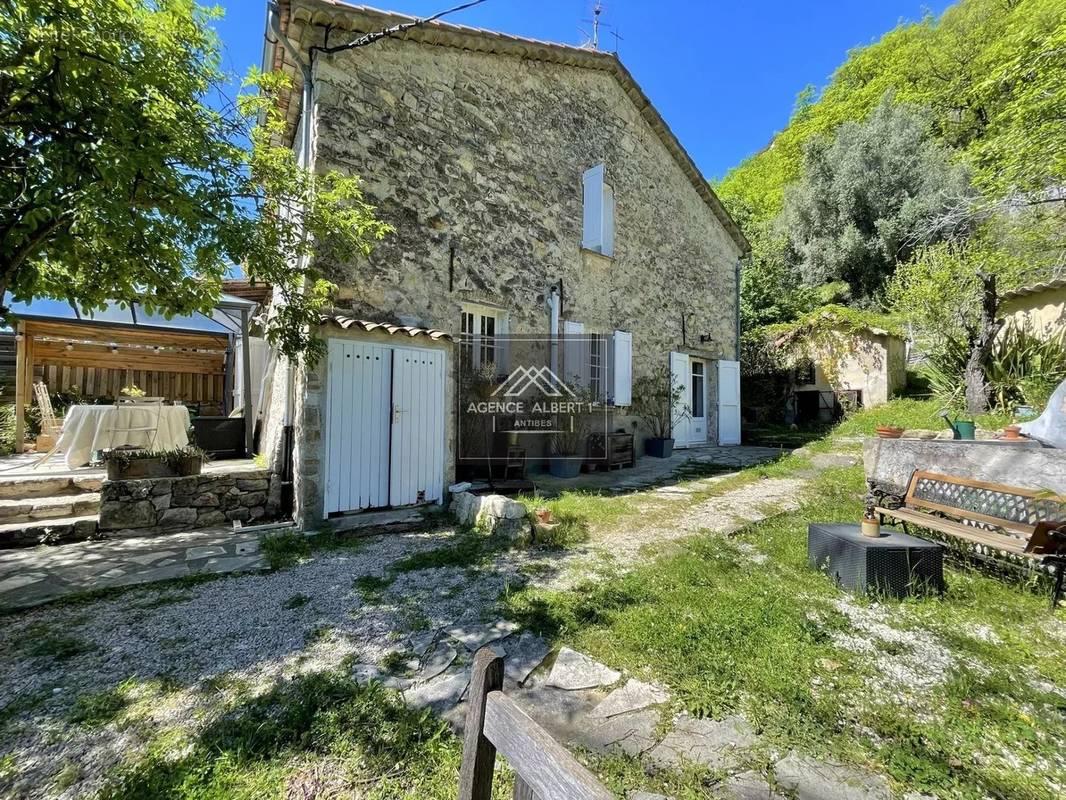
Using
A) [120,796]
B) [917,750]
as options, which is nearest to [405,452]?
[120,796]

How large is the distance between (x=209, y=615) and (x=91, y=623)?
2.12ft

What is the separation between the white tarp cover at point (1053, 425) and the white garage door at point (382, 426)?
18.7 feet

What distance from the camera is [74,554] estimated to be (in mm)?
3576

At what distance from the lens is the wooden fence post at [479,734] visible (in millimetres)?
981

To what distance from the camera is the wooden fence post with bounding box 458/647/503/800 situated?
38.6 inches

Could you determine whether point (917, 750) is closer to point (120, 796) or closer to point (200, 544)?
point (120, 796)

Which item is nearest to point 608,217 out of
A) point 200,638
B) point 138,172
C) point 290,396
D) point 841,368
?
point 290,396

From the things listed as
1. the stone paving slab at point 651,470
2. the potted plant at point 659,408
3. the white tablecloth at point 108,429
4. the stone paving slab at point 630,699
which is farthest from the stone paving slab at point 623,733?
the potted plant at point 659,408

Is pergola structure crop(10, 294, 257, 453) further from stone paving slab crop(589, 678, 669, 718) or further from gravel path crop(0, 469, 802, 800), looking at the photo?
stone paving slab crop(589, 678, 669, 718)

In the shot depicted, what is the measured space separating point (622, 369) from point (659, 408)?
1568 mm

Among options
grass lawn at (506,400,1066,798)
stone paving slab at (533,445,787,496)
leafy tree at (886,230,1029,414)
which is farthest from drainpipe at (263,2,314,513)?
leafy tree at (886,230,1029,414)

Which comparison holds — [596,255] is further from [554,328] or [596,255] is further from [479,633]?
[479,633]

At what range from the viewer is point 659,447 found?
8758mm

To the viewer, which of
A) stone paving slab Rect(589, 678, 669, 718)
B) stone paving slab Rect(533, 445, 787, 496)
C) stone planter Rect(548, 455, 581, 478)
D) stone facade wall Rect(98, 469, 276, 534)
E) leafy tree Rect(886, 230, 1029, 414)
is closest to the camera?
stone paving slab Rect(589, 678, 669, 718)
